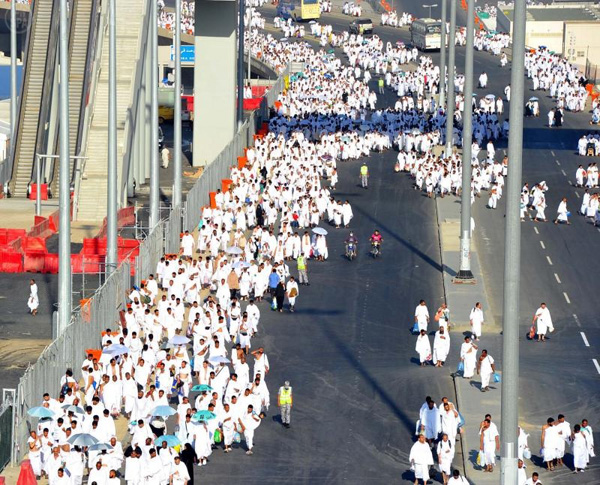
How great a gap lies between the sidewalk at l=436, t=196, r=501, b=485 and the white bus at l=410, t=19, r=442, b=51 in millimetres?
49647

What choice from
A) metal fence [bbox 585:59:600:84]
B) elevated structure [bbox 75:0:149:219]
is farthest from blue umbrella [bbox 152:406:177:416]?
metal fence [bbox 585:59:600:84]

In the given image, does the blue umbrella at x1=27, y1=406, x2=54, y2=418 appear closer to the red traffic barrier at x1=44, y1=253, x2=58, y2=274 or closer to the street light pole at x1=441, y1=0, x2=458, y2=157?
the red traffic barrier at x1=44, y1=253, x2=58, y2=274

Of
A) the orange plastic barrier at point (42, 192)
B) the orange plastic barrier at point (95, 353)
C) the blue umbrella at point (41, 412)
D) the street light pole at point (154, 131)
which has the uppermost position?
the street light pole at point (154, 131)

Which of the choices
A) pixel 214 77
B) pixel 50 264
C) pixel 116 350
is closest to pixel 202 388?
pixel 116 350

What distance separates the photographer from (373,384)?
36.2m

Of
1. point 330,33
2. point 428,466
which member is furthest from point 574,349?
point 330,33

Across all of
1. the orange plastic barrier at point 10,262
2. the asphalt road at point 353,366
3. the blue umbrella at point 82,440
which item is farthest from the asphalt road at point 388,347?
the orange plastic barrier at point 10,262

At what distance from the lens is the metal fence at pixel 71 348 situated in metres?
31.0

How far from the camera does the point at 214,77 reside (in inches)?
2704

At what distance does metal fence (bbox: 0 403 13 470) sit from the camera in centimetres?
3000

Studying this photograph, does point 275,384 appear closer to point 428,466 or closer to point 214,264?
point 428,466

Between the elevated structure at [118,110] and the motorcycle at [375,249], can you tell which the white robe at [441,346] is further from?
the elevated structure at [118,110]

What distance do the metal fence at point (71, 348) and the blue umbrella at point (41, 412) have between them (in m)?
0.82

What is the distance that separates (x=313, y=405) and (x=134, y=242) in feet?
47.0
